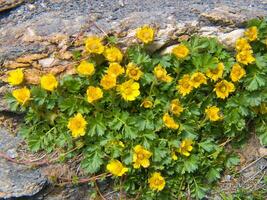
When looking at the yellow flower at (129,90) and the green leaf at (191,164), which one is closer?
the yellow flower at (129,90)

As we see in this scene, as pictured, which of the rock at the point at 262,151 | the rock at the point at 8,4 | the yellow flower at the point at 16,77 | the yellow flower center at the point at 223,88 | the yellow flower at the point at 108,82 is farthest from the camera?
the rock at the point at 262,151

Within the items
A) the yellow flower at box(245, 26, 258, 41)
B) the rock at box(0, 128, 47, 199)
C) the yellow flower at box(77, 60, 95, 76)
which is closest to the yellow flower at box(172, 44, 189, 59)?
the yellow flower at box(245, 26, 258, 41)

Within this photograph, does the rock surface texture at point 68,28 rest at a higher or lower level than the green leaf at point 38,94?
higher

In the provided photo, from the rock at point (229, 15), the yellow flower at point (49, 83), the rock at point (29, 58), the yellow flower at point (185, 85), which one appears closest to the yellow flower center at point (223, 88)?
the yellow flower at point (185, 85)

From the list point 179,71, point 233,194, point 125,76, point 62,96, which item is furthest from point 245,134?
point 62,96

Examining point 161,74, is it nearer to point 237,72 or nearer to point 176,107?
point 176,107

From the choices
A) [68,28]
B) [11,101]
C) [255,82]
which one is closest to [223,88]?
[255,82]

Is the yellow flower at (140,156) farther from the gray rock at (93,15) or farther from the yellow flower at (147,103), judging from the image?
the gray rock at (93,15)

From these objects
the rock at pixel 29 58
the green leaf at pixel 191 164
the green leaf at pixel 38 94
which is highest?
the rock at pixel 29 58
